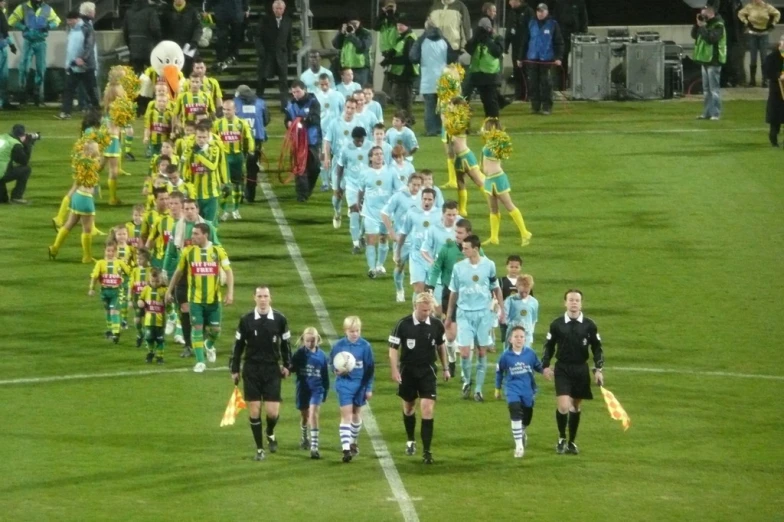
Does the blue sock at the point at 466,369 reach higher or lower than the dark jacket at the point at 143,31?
lower

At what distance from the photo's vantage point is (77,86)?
→ 39.3 m

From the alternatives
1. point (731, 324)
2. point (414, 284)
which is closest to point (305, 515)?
point (414, 284)

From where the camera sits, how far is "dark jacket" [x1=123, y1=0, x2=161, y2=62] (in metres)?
38.0

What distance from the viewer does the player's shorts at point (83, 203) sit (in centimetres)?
2722

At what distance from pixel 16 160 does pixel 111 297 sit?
907cm

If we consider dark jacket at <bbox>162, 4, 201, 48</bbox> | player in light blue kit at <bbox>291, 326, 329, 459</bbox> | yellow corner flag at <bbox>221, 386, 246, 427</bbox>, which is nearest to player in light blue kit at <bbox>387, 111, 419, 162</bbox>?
dark jacket at <bbox>162, 4, 201, 48</bbox>

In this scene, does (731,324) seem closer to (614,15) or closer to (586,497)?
(586,497)

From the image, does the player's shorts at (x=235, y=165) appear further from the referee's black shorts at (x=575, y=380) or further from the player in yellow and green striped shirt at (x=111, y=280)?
the referee's black shorts at (x=575, y=380)

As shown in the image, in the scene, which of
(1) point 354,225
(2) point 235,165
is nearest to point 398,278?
(1) point 354,225

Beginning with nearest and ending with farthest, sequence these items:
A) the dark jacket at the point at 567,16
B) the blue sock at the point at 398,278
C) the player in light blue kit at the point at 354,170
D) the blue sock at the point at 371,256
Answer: the blue sock at the point at 398,278 → the blue sock at the point at 371,256 → the player in light blue kit at the point at 354,170 → the dark jacket at the point at 567,16

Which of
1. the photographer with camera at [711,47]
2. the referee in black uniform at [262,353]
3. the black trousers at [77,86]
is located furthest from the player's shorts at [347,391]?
the black trousers at [77,86]

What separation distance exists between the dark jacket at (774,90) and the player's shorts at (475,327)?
16.2 metres

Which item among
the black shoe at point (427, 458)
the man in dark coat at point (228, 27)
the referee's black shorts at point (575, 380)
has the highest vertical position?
the man in dark coat at point (228, 27)

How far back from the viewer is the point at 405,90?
37469mm
